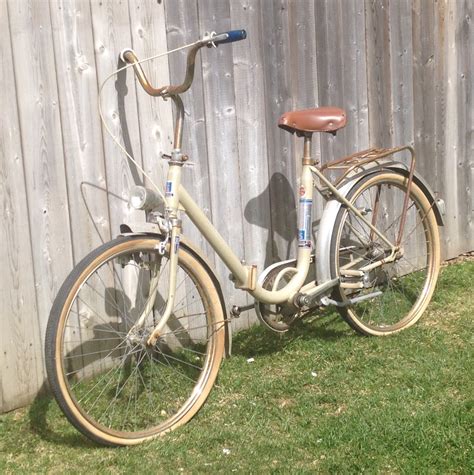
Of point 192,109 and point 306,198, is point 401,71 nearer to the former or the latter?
point 306,198

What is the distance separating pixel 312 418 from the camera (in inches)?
144

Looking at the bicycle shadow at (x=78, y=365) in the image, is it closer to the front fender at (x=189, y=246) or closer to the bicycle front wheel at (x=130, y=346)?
the bicycle front wheel at (x=130, y=346)

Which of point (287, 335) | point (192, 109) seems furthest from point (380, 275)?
point (192, 109)

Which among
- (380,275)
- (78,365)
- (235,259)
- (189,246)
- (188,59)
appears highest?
(188,59)

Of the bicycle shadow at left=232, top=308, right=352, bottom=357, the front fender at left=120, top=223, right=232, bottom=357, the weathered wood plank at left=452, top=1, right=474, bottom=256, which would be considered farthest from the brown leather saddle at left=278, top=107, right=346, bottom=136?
the weathered wood plank at left=452, top=1, right=474, bottom=256

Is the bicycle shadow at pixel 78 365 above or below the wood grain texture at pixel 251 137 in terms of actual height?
below

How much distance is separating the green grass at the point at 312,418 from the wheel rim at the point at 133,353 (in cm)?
15

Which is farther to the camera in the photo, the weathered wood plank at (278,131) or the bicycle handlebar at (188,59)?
the weathered wood plank at (278,131)

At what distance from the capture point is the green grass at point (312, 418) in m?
3.29

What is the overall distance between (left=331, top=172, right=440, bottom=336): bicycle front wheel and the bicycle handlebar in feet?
4.09

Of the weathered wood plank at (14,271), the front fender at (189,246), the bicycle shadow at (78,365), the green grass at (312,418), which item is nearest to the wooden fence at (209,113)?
the weathered wood plank at (14,271)

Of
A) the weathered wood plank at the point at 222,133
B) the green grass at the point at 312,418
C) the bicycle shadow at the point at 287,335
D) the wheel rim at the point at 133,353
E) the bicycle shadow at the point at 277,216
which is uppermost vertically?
the weathered wood plank at the point at 222,133

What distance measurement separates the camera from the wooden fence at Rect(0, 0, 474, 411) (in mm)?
3717

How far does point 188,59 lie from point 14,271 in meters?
1.26
